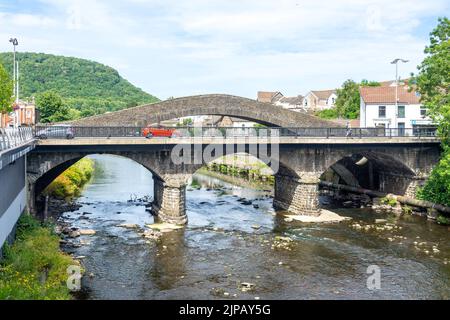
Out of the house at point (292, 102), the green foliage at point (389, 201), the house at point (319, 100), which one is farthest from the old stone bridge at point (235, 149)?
the house at point (292, 102)

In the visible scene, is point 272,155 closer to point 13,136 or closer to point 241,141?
point 241,141

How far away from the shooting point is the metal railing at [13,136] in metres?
23.5

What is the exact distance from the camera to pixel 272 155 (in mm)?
45438

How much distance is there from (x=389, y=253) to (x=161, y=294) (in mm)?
17964

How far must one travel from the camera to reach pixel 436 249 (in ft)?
116

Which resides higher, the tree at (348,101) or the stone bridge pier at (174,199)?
the tree at (348,101)

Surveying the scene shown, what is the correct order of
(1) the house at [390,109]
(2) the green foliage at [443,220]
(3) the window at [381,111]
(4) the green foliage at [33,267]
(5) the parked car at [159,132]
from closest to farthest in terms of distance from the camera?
(4) the green foliage at [33,267]
(5) the parked car at [159,132]
(2) the green foliage at [443,220]
(1) the house at [390,109]
(3) the window at [381,111]

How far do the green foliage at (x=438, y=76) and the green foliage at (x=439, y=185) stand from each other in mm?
3164

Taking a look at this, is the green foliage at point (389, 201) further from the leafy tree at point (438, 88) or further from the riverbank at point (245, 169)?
the riverbank at point (245, 169)

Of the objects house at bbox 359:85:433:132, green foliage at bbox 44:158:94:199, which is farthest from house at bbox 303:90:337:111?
green foliage at bbox 44:158:94:199

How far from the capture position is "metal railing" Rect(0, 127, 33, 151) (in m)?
23.5

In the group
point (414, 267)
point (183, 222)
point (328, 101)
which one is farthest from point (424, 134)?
point (328, 101)
